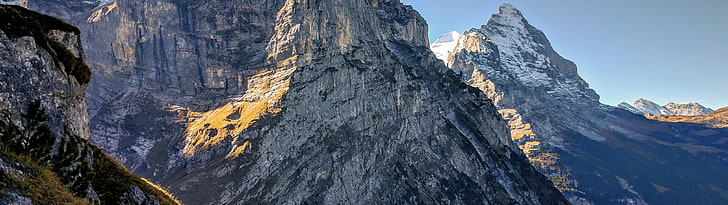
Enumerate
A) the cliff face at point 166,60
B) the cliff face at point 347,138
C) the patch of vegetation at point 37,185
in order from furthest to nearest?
1. the cliff face at point 166,60
2. the cliff face at point 347,138
3. the patch of vegetation at point 37,185

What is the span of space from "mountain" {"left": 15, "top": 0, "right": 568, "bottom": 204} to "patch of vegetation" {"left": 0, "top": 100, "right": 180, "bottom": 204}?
213 feet

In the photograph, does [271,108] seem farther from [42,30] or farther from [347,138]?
[42,30]

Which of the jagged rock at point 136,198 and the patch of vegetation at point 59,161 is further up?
the patch of vegetation at point 59,161

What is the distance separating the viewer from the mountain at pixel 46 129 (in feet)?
55.3

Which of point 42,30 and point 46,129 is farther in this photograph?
point 42,30

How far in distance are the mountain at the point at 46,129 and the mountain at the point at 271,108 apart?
209ft

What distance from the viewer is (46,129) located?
2066 centimetres

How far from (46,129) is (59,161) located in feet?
5.10

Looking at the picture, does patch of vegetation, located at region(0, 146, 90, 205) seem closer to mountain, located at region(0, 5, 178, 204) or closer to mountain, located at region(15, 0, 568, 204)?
mountain, located at region(0, 5, 178, 204)

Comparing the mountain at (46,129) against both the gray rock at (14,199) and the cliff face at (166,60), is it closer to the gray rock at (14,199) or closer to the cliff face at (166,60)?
the gray rock at (14,199)

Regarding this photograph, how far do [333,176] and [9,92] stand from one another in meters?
84.3

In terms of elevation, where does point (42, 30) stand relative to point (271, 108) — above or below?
above

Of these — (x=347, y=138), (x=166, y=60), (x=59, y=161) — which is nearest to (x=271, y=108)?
(x=347, y=138)

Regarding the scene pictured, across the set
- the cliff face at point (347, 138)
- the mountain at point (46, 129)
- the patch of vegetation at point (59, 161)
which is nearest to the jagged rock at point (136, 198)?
the mountain at point (46, 129)
